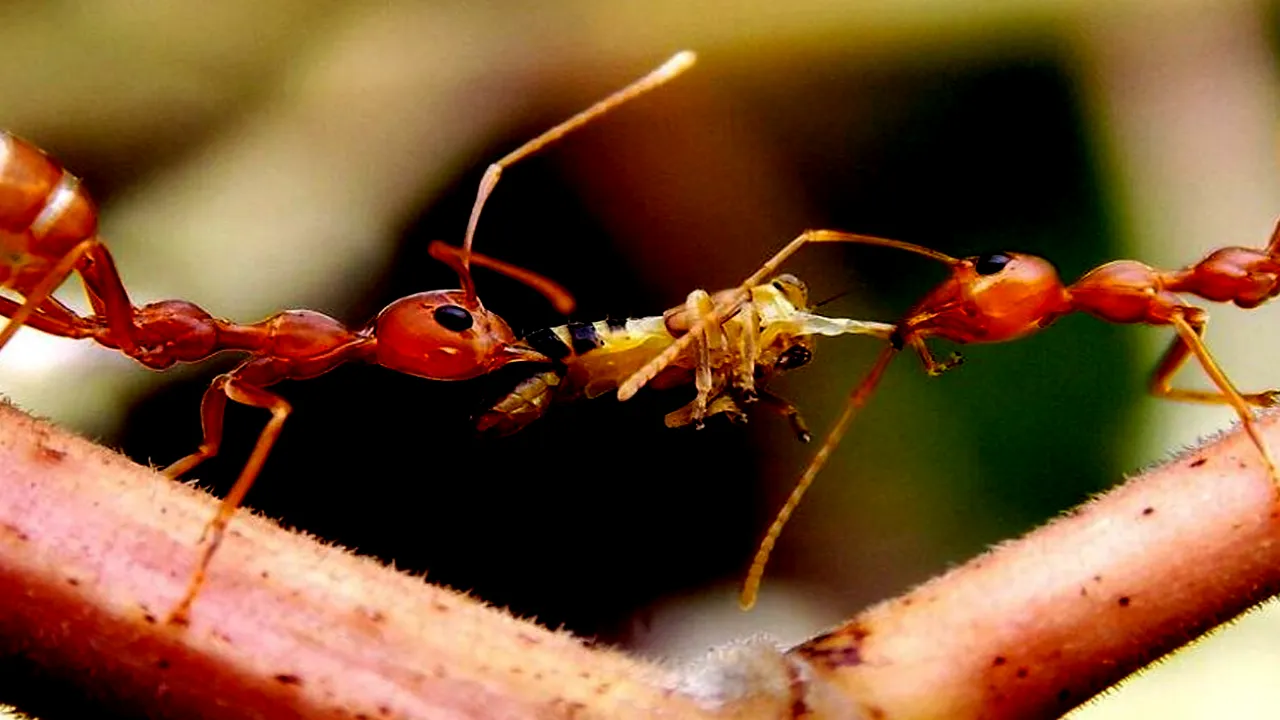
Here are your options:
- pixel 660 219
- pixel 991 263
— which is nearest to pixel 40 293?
pixel 991 263

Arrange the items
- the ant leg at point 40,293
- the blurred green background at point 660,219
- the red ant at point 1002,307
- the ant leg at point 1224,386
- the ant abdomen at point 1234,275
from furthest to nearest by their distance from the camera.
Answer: the blurred green background at point 660,219 < the ant abdomen at point 1234,275 < the red ant at point 1002,307 < the ant leg at point 40,293 < the ant leg at point 1224,386

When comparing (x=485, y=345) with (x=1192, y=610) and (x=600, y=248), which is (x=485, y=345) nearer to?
(x=1192, y=610)

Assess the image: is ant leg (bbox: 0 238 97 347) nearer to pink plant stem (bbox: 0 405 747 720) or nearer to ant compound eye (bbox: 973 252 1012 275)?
pink plant stem (bbox: 0 405 747 720)

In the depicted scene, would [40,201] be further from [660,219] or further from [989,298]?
[660,219]

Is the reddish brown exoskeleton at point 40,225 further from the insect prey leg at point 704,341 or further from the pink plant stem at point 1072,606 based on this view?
the pink plant stem at point 1072,606

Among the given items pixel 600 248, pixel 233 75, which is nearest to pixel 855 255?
pixel 600 248

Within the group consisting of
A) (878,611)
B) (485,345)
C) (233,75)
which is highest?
(878,611)

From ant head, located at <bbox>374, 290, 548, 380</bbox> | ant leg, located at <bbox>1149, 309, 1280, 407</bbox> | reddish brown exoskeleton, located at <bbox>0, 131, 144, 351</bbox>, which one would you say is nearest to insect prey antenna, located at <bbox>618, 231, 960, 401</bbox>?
ant head, located at <bbox>374, 290, 548, 380</bbox>

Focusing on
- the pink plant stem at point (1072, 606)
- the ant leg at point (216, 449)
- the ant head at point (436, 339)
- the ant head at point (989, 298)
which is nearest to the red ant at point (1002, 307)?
the ant head at point (989, 298)
